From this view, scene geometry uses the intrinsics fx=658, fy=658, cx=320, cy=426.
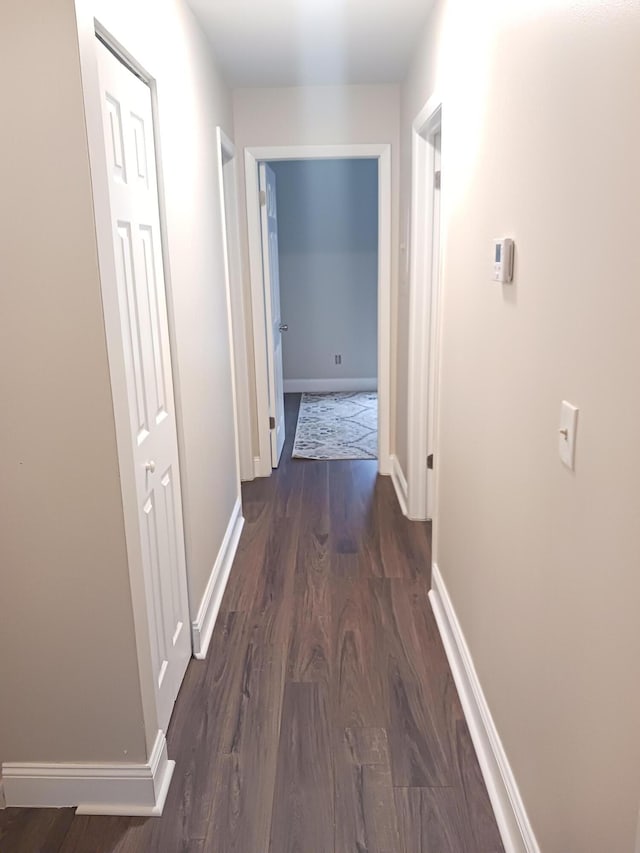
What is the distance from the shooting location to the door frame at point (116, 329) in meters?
1.41

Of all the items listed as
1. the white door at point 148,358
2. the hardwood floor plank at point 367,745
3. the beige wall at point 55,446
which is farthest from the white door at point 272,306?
the beige wall at point 55,446

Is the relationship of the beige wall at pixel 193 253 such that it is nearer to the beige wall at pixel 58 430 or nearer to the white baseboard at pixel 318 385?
the beige wall at pixel 58 430

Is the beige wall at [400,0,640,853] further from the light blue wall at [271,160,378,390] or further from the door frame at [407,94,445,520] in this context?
the light blue wall at [271,160,378,390]

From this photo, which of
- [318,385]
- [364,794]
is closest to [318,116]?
[318,385]

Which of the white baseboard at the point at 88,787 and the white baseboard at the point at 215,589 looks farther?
the white baseboard at the point at 215,589

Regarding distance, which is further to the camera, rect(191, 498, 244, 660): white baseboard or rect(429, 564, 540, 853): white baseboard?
rect(191, 498, 244, 660): white baseboard

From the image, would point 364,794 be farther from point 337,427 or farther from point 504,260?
point 337,427

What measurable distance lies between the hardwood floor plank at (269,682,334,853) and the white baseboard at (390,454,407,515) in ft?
5.41

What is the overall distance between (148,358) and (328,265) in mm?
4834

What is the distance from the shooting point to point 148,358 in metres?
1.94

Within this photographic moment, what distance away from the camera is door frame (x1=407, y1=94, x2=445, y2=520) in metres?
3.14

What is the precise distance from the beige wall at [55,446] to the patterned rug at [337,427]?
10.2 feet

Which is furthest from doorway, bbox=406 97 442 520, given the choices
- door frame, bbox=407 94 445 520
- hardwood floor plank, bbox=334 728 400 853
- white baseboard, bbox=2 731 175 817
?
white baseboard, bbox=2 731 175 817

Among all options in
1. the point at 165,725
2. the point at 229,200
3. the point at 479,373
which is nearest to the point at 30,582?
the point at 165,725
